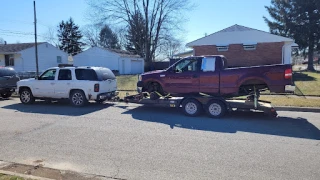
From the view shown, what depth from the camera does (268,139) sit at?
677 centimetres

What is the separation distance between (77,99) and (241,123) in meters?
7.21

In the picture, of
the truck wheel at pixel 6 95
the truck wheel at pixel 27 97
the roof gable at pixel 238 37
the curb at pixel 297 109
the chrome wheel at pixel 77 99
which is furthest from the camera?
the roof gable at pixel 238 37

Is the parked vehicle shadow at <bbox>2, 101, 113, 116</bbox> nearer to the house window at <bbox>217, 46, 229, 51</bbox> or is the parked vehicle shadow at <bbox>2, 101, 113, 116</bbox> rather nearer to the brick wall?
the brick wall

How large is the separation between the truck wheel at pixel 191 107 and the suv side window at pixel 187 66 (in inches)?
51.1

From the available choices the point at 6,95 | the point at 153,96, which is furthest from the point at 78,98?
the point at 6,95

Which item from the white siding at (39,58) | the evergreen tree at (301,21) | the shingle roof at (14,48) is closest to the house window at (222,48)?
the evergreen tree at (301,21)

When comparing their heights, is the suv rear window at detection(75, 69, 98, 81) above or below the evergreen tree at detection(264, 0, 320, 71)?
below

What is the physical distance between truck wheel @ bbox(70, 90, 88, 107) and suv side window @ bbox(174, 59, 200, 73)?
436cm

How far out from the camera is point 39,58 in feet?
126

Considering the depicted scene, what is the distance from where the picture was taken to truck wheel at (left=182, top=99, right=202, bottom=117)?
31.8ft

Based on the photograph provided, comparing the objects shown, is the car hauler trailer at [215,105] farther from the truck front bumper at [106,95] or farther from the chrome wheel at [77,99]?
the chrome wheel at [77,99]

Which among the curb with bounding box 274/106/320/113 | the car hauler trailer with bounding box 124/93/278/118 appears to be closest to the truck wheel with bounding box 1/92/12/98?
the car hauler trailer with bounding box 124/93/278/118

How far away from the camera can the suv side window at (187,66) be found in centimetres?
1028

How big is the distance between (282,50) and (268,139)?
2200 centimetres
